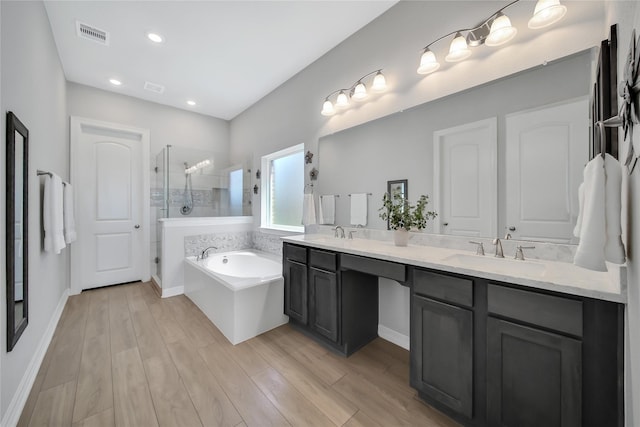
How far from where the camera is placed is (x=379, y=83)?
2.12 meters

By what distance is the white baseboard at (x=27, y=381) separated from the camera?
129 cm

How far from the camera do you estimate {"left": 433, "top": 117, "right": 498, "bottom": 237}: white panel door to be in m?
1.59

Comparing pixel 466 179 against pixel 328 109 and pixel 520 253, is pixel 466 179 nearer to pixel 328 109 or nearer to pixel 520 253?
pixel 520 253

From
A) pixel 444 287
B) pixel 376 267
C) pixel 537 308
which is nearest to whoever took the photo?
pixel 537 308

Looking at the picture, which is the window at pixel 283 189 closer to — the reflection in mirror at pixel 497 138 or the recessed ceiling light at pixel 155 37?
the reflection in mirror at pixel 497 138

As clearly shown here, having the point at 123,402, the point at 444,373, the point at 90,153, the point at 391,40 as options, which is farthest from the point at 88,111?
the point at 444,373

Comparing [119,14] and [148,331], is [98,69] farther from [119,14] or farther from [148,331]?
[148,331]

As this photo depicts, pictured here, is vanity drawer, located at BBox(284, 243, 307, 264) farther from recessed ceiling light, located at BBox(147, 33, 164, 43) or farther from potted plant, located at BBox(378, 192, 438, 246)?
recessed ceiling light, located at BBox(147, 33, 164, 43)

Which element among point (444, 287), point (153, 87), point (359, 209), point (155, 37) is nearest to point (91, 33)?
point (155, 37)

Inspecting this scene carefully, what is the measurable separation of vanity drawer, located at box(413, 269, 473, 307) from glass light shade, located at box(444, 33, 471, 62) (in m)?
1.45

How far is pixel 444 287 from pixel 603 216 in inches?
27.0

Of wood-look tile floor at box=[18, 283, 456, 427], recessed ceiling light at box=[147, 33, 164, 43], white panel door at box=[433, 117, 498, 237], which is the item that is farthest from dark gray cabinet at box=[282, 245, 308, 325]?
recessed ceiling light at box=[147, 33, 164, 43]

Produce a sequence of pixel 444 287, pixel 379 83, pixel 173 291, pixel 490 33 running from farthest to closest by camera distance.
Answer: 1. pixel 173 291
2. pixel 379 83
3. pixel 490 33
4. pixel 444 287

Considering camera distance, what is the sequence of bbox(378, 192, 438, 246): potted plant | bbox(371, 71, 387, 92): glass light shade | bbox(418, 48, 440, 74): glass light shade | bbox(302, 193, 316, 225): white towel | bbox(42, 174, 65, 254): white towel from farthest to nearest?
1. bbox(302, 193, 316, 225): white towel
2. bbox(371, 71, 387, 92): glass light shade
3. bbox(42, 174, 65, 254): white towel
4. bbox(378, 192, 438, 246): potted plant
5. bbox(418, 48, 440, 74): glass light shade
